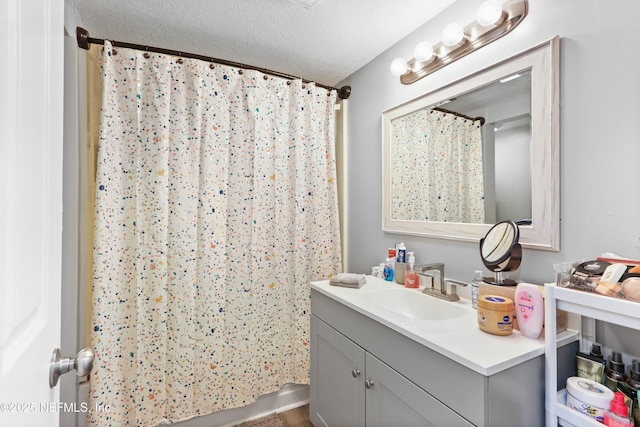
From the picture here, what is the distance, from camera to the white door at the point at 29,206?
43cm

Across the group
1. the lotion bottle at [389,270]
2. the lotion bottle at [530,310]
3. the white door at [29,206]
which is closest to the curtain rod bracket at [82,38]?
the white door at [29,206]

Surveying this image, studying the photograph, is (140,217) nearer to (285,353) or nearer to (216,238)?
(216,238)

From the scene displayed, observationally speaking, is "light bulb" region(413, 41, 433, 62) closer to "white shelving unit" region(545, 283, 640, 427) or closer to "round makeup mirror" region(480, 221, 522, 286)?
"round makeup mirror" region(480, 221, 522, 286)

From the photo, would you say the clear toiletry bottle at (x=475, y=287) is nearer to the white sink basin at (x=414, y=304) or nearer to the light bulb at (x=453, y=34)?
the white sink basin at (x=414, y=304)

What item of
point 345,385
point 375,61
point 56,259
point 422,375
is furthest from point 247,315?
point 375,61

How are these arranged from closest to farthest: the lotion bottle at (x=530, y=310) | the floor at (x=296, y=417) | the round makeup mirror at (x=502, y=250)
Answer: the lotion bottle at (x=530, y=310) → the round makeup mirror at (x=502, y=250) → the floor at (x=296, y=417)

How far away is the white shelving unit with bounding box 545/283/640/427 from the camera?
73cm

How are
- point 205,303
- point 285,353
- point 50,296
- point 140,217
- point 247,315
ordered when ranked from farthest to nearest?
point 285,353, point 247,315, point 205,303, point 140,217, point 50,296

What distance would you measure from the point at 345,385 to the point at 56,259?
49.6 inches

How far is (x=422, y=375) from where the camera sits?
3.28 ft

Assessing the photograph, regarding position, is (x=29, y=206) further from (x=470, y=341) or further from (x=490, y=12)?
(x=490, y=12)

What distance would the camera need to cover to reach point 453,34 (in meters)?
1.33

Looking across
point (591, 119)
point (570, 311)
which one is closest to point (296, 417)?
point (570, 311)

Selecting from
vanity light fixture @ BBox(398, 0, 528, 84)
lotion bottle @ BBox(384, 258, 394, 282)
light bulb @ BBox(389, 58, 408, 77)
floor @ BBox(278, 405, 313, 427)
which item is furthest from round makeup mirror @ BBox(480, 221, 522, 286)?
floor @ BBox(278, 405, 313, 427)
